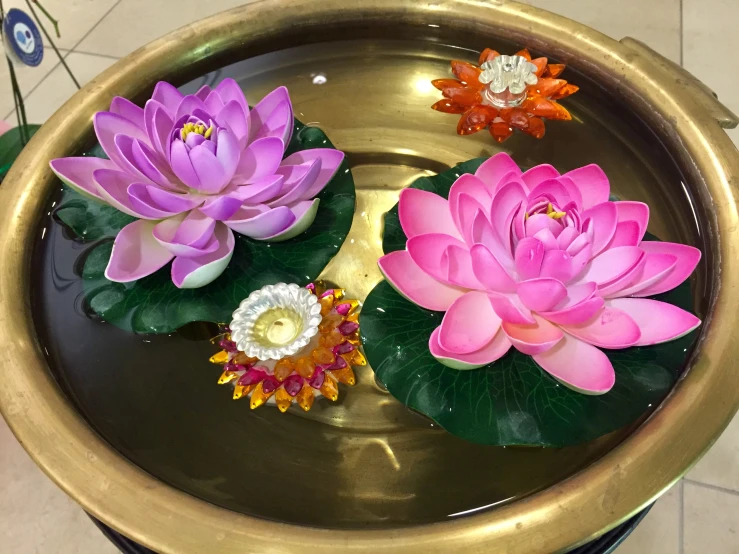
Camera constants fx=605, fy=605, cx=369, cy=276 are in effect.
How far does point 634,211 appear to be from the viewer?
51 centimetres

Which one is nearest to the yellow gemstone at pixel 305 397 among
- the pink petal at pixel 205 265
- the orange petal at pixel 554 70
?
the pink petal at pixel 205 265

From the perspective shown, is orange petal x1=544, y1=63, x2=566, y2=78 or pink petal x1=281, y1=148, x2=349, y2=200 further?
orange petal x1=544, y1=63, x2=566, y2=78

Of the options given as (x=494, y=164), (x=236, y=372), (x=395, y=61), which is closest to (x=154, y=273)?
(x=236, y=372)

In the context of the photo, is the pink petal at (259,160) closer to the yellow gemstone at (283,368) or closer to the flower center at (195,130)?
the flower center at (195,130)

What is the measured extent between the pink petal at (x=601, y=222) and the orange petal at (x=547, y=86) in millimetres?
284

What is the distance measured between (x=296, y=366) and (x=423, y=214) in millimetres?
182

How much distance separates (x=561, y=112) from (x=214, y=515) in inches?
22.5

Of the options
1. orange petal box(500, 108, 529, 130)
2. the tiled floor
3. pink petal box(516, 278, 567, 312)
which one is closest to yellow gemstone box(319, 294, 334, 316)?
pink petal box(516, 278, 567, 312)

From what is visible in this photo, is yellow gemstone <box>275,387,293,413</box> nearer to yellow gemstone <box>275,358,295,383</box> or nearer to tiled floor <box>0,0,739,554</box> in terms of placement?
yellow gemstone <box>275,358,295,383</box>

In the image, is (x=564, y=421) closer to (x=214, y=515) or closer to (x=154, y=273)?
(x=214, y=515)

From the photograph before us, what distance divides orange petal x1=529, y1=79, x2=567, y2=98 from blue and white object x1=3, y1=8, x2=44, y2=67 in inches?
22.5

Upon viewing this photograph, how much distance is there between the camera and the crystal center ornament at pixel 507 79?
2.34ft

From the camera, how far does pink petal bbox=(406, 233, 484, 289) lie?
478 millimetres

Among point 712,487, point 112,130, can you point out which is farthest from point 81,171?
point 712,487
